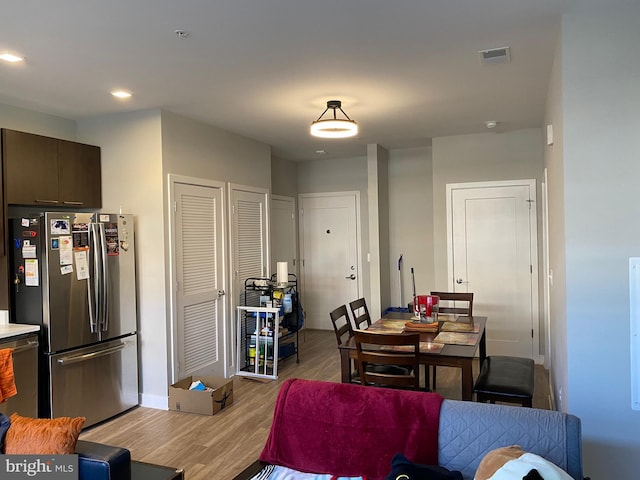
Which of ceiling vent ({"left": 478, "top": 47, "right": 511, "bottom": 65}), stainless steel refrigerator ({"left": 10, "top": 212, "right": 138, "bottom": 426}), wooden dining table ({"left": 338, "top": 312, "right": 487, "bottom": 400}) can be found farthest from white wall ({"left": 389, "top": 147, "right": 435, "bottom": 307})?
stainless steel refrigerator ({"left": 10, "top": 212, "right": 138, "bottom": 426})

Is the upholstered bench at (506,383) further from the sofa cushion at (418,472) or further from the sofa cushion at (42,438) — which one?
the sofa cushion at (42,438)

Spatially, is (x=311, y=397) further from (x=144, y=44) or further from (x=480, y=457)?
(x=144, y=44)

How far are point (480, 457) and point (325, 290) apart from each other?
5428 mm

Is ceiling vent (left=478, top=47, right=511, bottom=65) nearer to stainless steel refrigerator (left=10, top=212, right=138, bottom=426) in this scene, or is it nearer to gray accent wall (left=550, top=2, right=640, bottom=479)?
gray accent wall (left=550, top=2, right=640, bottom=479)

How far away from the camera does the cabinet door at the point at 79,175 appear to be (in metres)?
3.97

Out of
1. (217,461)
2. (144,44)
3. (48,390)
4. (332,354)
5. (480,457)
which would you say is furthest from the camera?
(332,354)

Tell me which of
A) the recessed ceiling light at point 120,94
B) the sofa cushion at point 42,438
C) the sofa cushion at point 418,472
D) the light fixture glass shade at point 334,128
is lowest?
the sofa cushion at point 418,472

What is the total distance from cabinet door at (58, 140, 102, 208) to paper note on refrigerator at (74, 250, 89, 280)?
2.03 ft

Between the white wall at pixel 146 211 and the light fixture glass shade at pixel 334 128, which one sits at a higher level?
the light fixture glass shade at pixel 334 128

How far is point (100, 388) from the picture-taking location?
3814mm

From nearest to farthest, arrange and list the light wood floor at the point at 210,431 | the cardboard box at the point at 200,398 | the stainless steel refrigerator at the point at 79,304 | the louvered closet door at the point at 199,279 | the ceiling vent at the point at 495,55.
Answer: the ceiling vent at the point at 495,55 → the light wood floor at the point at 210,431 → the stainless steel refrigerator at the point at 79,304 → the cardboard box at the point at 200,398 → the louvered closet door at the point at 199,279

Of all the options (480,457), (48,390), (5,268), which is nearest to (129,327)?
(48,390)

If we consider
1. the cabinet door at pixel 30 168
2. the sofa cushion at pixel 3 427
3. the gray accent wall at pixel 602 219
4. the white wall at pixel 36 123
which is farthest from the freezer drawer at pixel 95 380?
the gray accent wall at pixel 602 219

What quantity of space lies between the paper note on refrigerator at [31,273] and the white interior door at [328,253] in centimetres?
421
